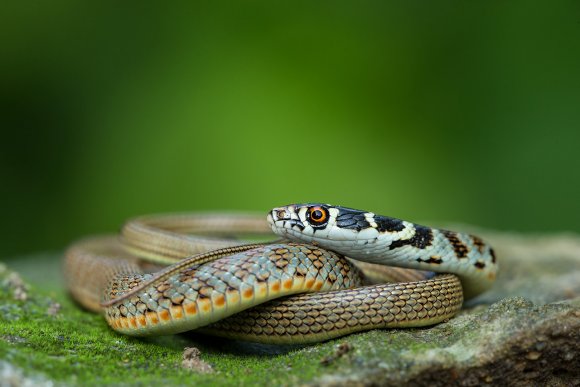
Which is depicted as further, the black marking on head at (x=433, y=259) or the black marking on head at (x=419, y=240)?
the black marking on head at (x=433, y=259)

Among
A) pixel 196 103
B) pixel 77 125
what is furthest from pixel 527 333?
pixel 77 125

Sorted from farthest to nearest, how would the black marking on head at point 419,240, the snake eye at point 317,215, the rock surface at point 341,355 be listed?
1. the black marking on head at point 419,240
2. the snake eye at point 317,215
3. the rock surface at point 341,355

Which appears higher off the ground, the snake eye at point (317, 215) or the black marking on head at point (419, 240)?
the snake eye at point (317, 215)

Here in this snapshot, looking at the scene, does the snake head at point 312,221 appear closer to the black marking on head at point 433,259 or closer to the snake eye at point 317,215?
the snake eye at point 317,215

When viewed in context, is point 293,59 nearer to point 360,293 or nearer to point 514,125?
point 514,125

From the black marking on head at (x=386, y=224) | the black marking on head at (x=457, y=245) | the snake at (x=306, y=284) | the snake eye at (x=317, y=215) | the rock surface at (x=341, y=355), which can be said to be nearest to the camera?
the rock surface at (x=341, y=355)

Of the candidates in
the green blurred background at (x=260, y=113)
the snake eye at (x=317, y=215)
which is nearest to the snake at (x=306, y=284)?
the snake eye at (x=317, y=215)

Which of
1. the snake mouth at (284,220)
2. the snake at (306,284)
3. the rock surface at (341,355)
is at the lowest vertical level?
the rock surface at (341,355)
